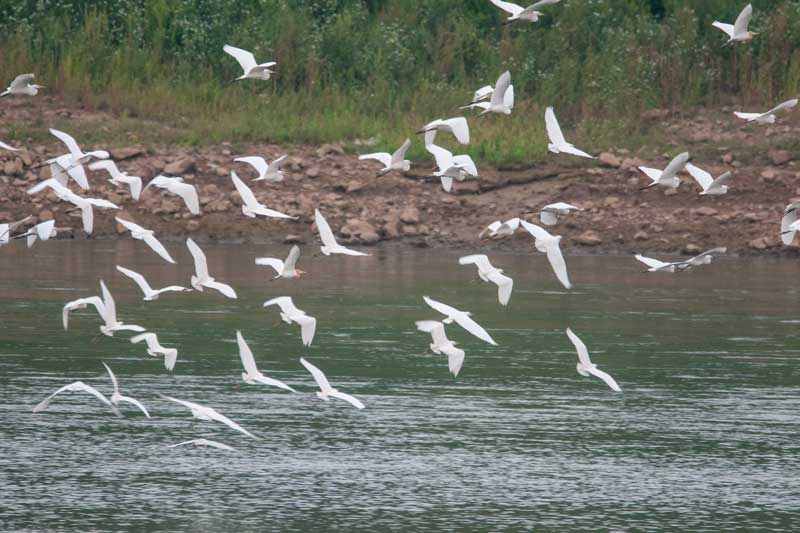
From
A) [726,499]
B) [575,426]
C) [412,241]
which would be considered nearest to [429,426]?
[575,426]

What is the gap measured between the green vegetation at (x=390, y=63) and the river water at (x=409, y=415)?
33.4 ft

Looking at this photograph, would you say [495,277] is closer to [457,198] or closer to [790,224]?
[790,224]

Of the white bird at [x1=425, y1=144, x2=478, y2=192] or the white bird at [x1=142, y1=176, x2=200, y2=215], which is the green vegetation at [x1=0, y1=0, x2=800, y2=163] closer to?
the white bird at [x1=425, y1=144, x2=478, y2=192]

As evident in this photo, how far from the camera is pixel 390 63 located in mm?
38750

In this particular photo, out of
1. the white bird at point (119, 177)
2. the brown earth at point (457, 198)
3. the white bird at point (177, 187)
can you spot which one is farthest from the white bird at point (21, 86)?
the brown earth at point (457, 198)

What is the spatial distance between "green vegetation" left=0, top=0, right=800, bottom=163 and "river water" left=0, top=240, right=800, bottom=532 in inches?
401

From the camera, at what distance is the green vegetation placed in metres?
37.4

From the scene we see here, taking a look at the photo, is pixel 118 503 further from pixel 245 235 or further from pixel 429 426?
pixel 245 235

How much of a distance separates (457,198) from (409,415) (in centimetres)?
1814

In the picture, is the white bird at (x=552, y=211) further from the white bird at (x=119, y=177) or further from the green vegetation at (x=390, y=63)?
the green vegetation at (x=390, y=63)

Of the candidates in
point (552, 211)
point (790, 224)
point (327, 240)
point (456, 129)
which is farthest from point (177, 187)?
point (790, 224)

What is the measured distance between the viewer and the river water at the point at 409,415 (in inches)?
539

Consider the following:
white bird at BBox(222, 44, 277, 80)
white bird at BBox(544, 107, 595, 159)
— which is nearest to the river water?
white bird at BBox(544, 107, 595, 159)

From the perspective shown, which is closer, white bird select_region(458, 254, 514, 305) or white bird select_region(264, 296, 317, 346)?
white bird select_region(264, 296, 317, 346)
